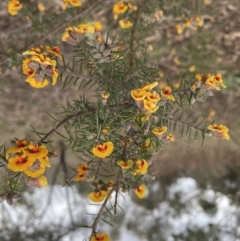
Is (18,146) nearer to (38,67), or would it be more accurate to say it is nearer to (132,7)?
(38,67)

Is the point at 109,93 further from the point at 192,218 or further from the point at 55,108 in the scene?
the point at 192,218

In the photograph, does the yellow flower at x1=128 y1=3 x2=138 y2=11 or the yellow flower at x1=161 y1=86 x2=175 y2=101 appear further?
the yellow flower at x1=128 y1=3 x2=138 y2=11

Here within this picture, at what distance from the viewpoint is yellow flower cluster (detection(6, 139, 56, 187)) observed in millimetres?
584

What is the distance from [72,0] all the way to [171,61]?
0.82 m

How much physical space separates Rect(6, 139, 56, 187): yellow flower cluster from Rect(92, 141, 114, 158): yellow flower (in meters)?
0.08

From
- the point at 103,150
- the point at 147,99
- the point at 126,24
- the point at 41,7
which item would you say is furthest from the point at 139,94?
the point at 41,7

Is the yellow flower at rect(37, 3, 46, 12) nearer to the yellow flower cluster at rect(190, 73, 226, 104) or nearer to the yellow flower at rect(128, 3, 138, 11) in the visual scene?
the yellow flower at rect(128, 3, 138, 11)

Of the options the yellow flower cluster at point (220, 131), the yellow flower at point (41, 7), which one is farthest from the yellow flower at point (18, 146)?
the yellow flower at point (41, 7)

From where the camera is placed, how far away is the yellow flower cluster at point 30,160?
58cm

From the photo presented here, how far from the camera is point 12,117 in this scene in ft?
4.61

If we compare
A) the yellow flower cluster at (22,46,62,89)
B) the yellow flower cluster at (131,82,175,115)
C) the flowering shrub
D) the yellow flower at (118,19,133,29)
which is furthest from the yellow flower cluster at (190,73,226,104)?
the yellow flower at (118,19,133,29)

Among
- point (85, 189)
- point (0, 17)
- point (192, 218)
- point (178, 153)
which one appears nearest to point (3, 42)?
point (0, 17)

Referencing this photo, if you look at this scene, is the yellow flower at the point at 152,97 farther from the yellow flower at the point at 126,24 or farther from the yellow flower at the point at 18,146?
the yellow flower at the point at 126,24

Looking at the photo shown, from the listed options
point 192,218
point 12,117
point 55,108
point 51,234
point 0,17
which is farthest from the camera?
point 192,218
